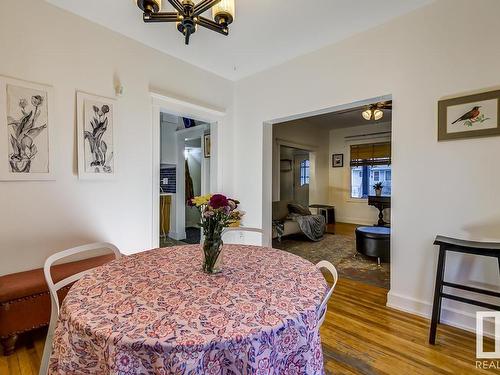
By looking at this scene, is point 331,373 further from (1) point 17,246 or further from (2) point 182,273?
(1) point 17,246

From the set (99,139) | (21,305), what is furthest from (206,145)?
(21,305)

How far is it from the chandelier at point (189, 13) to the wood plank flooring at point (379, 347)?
226cm

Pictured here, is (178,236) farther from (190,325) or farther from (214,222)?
(190,325)

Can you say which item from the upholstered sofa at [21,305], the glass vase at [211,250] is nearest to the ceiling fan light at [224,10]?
the glass vase at [211,250]

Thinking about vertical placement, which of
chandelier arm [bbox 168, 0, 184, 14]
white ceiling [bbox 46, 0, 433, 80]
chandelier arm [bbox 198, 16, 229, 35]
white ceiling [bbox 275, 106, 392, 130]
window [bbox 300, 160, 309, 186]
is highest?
white ceiling [bbox 275, 106, 392, 130]

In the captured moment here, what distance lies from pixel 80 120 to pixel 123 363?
2274 millimetres

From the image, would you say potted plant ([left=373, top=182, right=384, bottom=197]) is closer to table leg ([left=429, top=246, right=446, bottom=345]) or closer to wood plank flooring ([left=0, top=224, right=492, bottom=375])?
wood plank flooring ([left=0, top=224, right=492, bottom=375])

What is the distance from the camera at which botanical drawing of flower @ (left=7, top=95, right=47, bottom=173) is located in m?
1.99

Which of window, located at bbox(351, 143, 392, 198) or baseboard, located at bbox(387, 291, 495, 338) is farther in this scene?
window, located at bbox(351, 143, 392, 198)

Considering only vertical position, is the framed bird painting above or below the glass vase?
above

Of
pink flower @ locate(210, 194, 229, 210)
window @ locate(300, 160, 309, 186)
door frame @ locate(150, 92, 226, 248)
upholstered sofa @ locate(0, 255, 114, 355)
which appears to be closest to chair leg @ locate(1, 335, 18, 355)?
upholstered sofa @ locate(0, 255, 114, 355)

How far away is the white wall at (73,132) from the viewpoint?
2.02m

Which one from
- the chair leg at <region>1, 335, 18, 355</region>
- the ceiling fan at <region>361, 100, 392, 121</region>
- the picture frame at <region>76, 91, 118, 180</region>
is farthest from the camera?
the ceiling fan at <region>361, 100, 392, 121</region>

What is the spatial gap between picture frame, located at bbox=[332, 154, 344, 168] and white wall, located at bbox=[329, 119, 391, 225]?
3.2 inches
